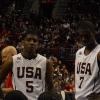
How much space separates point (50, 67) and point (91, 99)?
0.65 m

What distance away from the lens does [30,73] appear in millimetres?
5969

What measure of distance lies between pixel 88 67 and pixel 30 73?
74 cm

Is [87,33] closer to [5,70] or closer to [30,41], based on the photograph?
[30,41]

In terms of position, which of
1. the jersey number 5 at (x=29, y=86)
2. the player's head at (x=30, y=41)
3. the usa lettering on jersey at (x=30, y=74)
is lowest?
the jersey number 5 at (x=29, y=86)

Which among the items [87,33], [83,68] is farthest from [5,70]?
[87,33]

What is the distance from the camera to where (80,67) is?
6.12 metres

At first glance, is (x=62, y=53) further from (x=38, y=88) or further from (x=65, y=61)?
(x=38, y=88)

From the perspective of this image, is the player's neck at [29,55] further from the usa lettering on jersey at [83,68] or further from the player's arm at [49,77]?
the usa lettering on jersey at [83,68]

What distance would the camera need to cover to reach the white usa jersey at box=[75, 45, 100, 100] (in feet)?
19.8

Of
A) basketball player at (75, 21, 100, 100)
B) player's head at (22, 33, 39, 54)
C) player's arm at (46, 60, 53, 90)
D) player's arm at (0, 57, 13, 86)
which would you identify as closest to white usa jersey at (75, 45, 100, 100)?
basketball player at (75, 21, 100, 100)

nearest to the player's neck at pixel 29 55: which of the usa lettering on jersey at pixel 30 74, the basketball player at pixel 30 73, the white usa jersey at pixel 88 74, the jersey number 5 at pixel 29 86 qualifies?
the basketball player at pixel 30 73

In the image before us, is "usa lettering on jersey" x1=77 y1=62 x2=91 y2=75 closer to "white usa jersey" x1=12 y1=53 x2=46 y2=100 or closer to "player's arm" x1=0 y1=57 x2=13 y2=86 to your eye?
"white usa jersey" x1=12 y1=53 x2=46 y2=100

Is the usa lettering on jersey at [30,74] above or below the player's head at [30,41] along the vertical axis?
below

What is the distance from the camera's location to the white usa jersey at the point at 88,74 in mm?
6024
